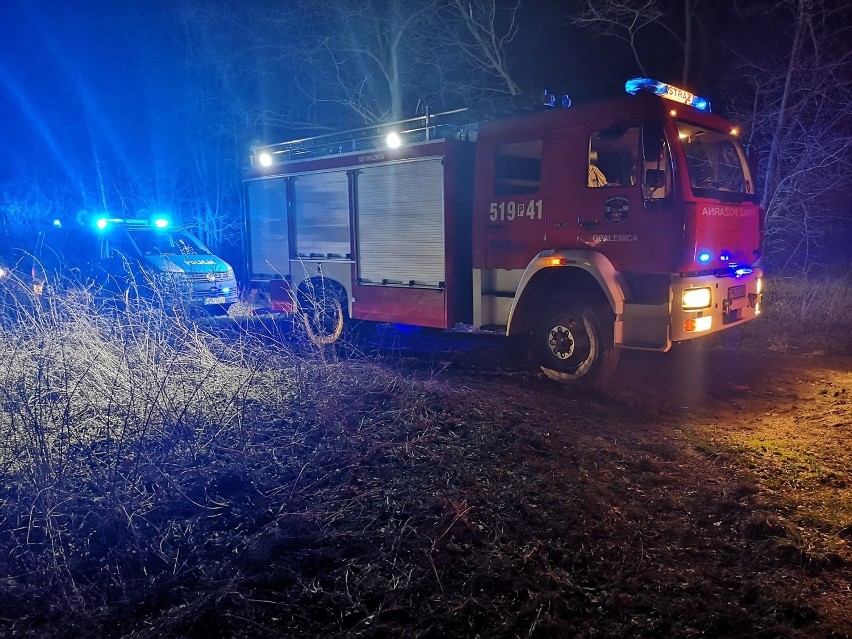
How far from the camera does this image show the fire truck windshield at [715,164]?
18.8 feet

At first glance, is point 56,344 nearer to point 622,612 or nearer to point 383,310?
point 383,310

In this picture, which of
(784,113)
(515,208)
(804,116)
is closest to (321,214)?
(515,208)

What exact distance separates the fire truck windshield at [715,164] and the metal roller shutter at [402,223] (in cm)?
269

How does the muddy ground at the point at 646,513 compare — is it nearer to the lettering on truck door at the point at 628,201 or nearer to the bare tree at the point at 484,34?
the lettering on truck door at the point at 628,201

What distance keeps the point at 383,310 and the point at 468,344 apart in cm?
141

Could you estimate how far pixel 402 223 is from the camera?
762 cm

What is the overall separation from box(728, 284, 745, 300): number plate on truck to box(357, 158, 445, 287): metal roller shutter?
306 cm

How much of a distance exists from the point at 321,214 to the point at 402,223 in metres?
1.67

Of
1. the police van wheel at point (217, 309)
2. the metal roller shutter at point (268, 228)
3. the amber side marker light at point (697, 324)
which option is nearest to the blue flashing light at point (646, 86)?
the amber side marker light at point (697, 324)

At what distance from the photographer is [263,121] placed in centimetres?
1784

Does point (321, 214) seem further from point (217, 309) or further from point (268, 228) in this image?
point (217, 309)

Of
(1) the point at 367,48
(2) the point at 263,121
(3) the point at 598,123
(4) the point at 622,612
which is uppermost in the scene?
(1) the point at 367,48

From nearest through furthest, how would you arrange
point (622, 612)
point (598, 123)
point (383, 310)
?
point (622, 612) < point (598, 123) < point (383, 310)

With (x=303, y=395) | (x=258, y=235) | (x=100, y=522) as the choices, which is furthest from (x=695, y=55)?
(x=100, y=522)
